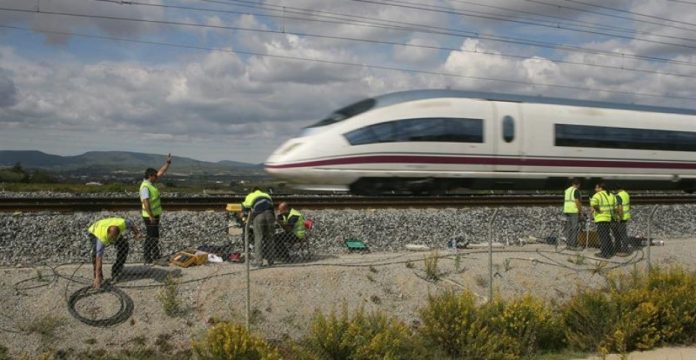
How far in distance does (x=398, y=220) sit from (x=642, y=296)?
510 centimetres

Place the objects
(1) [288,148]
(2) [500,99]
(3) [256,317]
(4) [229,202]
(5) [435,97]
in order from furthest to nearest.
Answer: (2) [500,99], (5) [435,97], (1) [288,148], (4) [229,202], (3) [256,317]

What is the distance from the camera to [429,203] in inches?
606

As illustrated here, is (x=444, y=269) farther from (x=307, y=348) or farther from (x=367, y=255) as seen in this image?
(x=307, y=348)

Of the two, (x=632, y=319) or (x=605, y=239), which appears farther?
(x=605, y=239)

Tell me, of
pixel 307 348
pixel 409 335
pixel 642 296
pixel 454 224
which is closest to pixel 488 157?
pixel 454 224

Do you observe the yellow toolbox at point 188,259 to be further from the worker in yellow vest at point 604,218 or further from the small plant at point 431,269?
the worker in yellow vest at point 604,218

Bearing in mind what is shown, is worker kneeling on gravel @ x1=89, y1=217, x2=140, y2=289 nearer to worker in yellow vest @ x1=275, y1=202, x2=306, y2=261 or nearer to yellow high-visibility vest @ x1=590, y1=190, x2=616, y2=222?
worker in yellow vest @ x1=275, y1=202, x2=306, y2=261

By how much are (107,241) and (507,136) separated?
1139 centimetres

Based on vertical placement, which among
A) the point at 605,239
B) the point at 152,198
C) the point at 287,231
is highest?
the point at 152,198

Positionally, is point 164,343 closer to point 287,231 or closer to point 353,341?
point 353,341

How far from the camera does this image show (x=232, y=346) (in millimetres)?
6965

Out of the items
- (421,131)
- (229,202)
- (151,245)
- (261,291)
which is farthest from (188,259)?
(421,131)

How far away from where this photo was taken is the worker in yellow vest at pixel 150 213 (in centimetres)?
1015

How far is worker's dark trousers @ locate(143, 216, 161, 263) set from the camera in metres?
10.1
